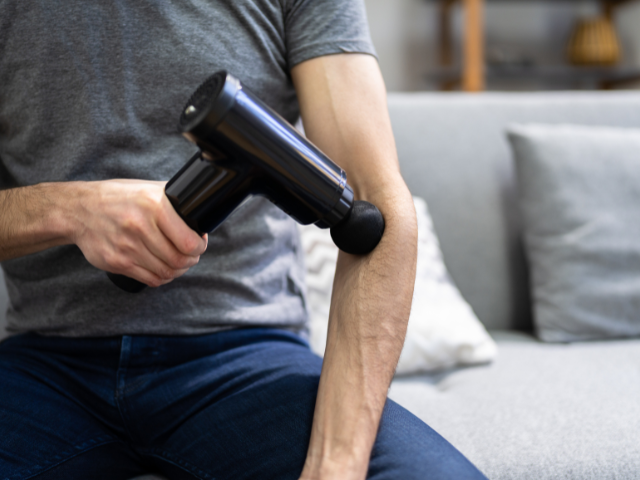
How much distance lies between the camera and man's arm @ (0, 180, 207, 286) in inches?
21.7

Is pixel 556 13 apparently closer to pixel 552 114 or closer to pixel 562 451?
pixel 552 114

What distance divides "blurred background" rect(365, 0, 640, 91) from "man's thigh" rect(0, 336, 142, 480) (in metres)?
2.63

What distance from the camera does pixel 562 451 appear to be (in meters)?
0.78

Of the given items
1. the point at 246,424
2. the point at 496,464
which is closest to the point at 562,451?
the point at 496,464

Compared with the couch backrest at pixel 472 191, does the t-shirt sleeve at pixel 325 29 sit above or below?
above

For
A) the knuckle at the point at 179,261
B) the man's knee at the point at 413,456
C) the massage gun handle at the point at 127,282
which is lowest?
the man's knee at the point at 413,456

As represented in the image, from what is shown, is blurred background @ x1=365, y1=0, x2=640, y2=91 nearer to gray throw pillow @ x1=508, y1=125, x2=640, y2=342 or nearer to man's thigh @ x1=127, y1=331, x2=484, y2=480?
gray throw pillow @ x1=508, y1=125, x2=640, y2=342

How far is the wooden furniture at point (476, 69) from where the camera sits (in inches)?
107

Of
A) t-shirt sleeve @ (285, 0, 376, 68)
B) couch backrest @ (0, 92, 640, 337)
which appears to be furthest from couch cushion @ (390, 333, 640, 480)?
t-shirt sleeve @ (285, 0, 376, 68)

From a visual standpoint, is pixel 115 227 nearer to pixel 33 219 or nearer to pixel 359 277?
pixel 33 219

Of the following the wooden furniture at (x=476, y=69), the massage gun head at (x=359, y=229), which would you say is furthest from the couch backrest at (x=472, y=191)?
the wooden furniture at (x=476, y=69)

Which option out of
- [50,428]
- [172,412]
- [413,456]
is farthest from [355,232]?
[50,428]

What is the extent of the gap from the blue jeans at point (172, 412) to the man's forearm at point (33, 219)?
0.16 meters

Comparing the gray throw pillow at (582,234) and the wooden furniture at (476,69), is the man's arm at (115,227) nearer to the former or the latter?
the gray throw pillow at (582,234)
